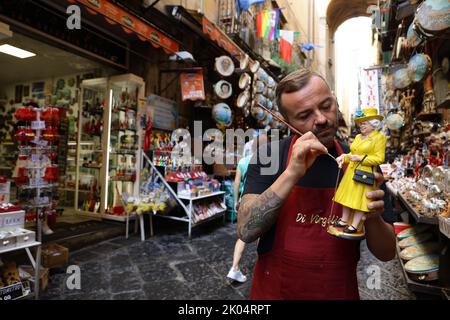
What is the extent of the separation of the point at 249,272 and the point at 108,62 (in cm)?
490

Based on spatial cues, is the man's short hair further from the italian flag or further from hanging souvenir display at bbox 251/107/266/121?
the italian flag

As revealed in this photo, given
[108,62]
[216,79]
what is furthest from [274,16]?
[108,62]

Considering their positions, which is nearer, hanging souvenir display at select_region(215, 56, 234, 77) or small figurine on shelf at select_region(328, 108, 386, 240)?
small figurine on shelf at select_region(328, 108, 386, 240)

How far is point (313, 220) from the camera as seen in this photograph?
4.00 feet

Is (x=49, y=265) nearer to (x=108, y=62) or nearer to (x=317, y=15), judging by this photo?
(x=108, y=62)

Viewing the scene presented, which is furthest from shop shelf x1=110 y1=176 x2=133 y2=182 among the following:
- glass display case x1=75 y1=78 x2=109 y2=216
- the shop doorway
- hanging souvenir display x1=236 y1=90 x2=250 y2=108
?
hanging souvenir display x1=236 y1=90 x2=250 y2=108

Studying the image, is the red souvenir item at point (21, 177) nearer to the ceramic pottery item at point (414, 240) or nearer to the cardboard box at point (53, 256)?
the cardboard box at point (53, 256)

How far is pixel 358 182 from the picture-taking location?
105cm

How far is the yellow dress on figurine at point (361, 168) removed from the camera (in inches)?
41.4

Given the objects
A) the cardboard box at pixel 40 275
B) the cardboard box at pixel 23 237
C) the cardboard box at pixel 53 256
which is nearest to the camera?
the cardboard box at pixel 23 237

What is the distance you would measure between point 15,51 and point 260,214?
7.02 m

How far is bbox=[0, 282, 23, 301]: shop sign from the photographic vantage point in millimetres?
2700

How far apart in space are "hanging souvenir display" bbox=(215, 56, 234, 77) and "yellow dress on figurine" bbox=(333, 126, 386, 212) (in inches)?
250

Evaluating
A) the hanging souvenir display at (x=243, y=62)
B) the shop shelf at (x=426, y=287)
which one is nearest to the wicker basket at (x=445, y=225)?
the shop shelf at (x=426, y=287)
